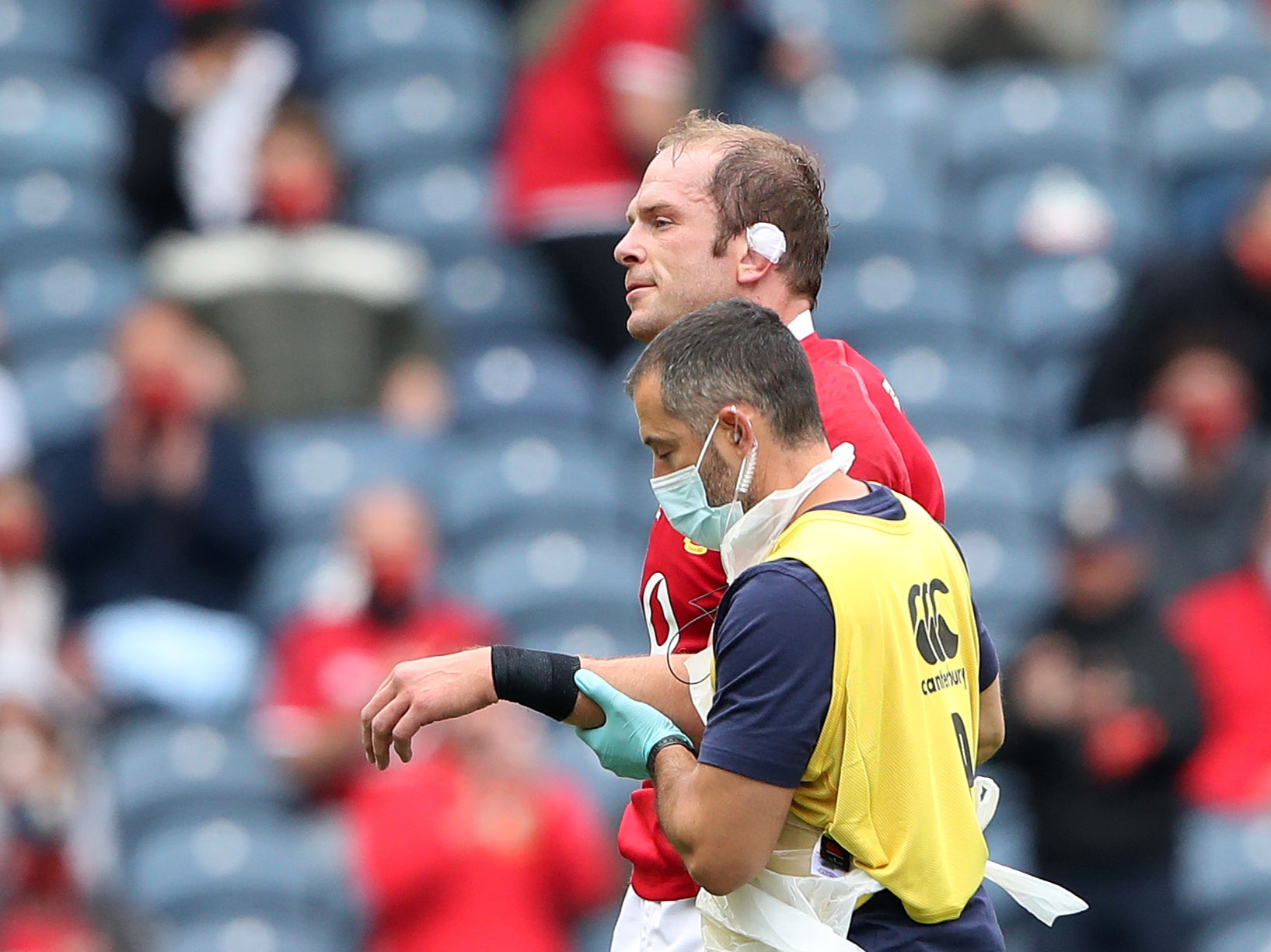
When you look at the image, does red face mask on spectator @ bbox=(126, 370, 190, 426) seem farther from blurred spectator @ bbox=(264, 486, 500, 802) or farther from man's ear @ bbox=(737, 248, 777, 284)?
man's ear @ bbox=(737, 248, 777, 284)

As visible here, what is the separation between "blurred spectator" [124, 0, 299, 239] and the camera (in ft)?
29.9

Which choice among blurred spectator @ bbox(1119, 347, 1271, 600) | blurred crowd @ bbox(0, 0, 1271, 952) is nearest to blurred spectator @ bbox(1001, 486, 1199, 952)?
blurred crowd @ bbox(0, 0, 1271, 952)

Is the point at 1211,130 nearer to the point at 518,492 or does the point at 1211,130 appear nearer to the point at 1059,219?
the point at 1059,219

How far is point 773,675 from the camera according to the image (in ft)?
10.5

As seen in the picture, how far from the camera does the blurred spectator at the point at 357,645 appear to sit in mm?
7473

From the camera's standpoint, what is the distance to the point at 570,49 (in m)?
9.12

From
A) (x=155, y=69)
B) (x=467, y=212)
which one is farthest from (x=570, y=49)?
(x=155, y=69)

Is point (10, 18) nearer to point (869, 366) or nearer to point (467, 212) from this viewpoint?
point (467, 212)

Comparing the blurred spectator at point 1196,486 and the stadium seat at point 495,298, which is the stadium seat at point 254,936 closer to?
the stadium seat at point 495,298

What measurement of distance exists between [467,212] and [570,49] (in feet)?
3.37

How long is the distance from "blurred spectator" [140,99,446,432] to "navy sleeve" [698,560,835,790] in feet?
18.1

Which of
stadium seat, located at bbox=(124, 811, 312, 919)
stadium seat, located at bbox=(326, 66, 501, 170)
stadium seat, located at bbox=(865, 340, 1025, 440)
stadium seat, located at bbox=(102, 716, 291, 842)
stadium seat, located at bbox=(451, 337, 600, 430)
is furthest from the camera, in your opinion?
stadium seat, located at bbox=(326, 66, 501, 170)

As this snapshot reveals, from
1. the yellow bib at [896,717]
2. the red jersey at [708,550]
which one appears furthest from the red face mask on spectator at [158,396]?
the yellow bib at [896,717]

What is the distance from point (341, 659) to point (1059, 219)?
3.99 m
